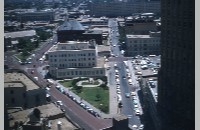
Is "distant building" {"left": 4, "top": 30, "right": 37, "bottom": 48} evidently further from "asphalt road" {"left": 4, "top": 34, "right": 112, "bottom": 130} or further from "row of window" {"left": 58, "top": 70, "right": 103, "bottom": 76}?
"row of window" {"left": 58, "top": 70, "right": 103, "bottom": 76}

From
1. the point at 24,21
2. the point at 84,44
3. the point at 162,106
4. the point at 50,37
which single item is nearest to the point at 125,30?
the point at 50,37

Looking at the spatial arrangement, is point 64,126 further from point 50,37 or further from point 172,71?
point 50,37

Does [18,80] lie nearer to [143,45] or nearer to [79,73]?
[79,73]

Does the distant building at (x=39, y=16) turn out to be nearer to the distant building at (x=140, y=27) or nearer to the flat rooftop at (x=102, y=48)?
the distant building at (x=140, y=27)

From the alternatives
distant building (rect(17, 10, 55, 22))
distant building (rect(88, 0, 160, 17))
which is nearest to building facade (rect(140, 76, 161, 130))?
distant building (rect(17, 10, 55, 22))

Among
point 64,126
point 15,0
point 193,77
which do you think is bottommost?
point 64,126

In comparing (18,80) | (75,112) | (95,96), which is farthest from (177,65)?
(18,80)
